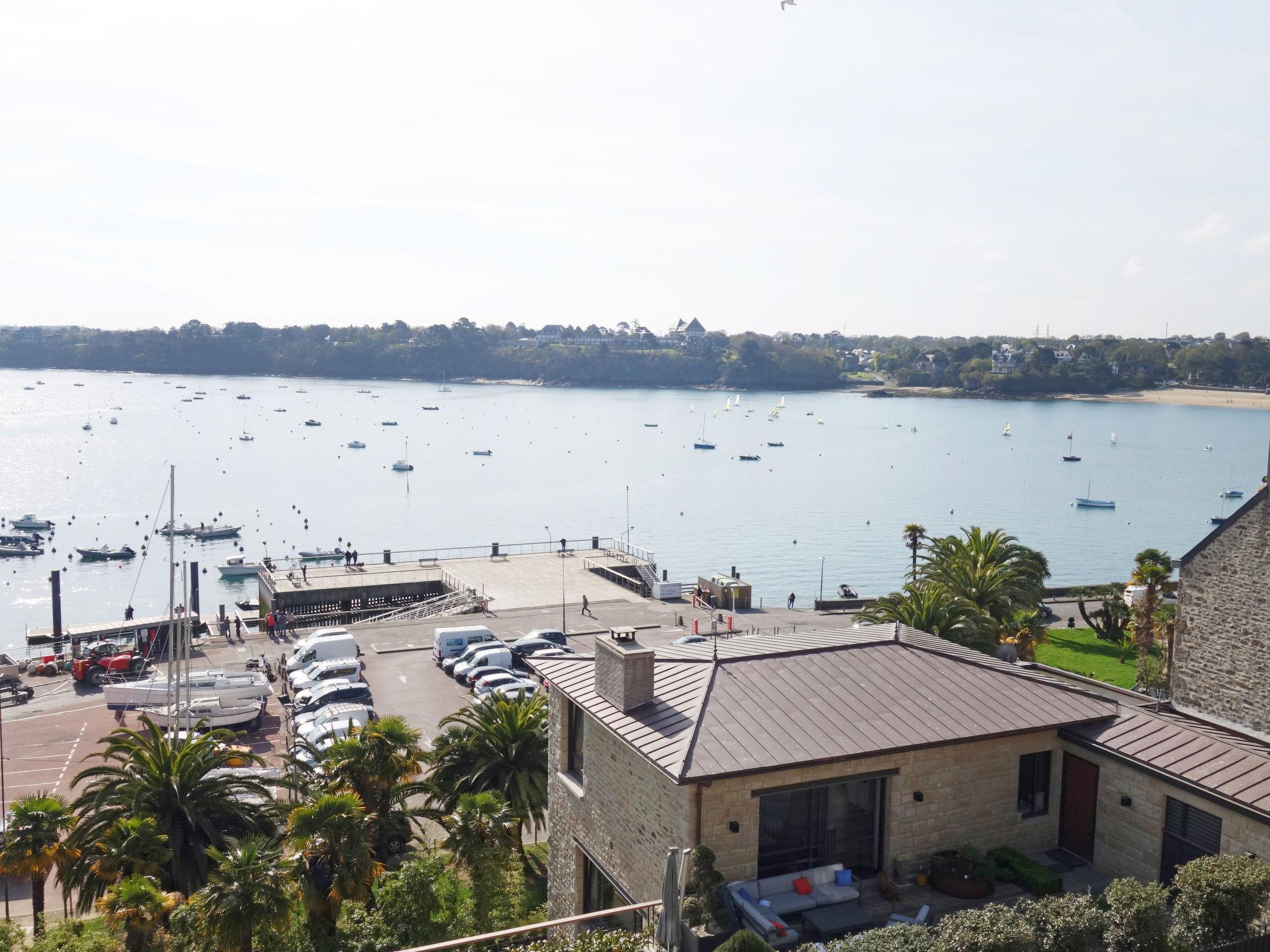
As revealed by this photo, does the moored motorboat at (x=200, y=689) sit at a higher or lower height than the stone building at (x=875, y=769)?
lower

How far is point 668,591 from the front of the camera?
2266 inches

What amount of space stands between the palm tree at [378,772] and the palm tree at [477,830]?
110 centimetres

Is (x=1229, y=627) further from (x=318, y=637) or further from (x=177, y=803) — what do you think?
(x=318, y=637)

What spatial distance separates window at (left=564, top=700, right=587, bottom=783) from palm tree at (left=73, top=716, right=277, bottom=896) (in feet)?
19.9

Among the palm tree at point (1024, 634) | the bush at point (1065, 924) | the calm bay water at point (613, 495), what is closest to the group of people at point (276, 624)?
the calm bay water at point (613, 495)

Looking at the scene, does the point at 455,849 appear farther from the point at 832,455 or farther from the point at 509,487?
the point at 832,455

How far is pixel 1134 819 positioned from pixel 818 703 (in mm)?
4650

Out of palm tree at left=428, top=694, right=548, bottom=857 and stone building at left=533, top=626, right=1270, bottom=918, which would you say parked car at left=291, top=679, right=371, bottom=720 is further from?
stone building at left=533, top=626, right=1270, bottom=918

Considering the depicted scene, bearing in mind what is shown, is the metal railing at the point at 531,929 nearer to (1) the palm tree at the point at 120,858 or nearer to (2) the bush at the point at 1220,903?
(2) the bush at the point at 1220,903

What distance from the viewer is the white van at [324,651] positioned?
41.2m

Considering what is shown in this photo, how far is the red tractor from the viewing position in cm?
4131

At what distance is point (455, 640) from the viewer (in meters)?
42.4

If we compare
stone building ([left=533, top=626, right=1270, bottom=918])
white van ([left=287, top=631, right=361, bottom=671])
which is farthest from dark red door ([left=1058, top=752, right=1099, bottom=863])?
white van ([left=287, top=631, right=361, bottom=671])

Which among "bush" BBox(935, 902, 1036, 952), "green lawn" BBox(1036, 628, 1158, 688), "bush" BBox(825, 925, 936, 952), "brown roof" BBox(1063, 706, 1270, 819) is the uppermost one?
"brown roof" BBox(1063, 706, 1270, 819)
